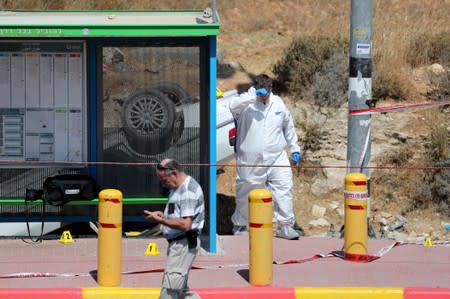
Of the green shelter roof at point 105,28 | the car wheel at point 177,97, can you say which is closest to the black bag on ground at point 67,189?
the car wheel at point 177,97

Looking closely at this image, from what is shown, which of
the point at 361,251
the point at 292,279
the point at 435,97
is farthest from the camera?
the point at 435,97

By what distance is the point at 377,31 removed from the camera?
63.3ft

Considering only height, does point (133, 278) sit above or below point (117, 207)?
below

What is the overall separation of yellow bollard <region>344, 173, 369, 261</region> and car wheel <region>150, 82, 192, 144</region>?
2.06m

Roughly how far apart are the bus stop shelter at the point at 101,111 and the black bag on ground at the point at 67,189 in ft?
0.46

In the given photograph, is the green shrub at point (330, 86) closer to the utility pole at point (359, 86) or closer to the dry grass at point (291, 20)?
the dry grass at point (291, 20)

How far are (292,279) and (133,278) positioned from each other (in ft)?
5.01

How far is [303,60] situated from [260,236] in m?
8.62

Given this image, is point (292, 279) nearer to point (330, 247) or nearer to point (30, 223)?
point (330, 247)

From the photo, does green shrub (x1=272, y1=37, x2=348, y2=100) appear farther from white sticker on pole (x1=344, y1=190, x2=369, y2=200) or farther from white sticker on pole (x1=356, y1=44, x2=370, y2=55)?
white sticker on pole (x1=344, y1=190, x2=369, y2=200)

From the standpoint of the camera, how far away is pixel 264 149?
11.5 metres

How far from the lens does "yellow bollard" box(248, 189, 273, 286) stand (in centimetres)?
912

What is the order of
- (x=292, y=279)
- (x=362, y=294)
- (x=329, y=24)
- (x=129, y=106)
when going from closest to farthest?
(x=362, y=294)
(x=292, y=279)
(x=129, y=106)
(x=329, y=24)

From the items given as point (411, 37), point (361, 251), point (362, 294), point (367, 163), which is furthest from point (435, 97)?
point (362, 294)
